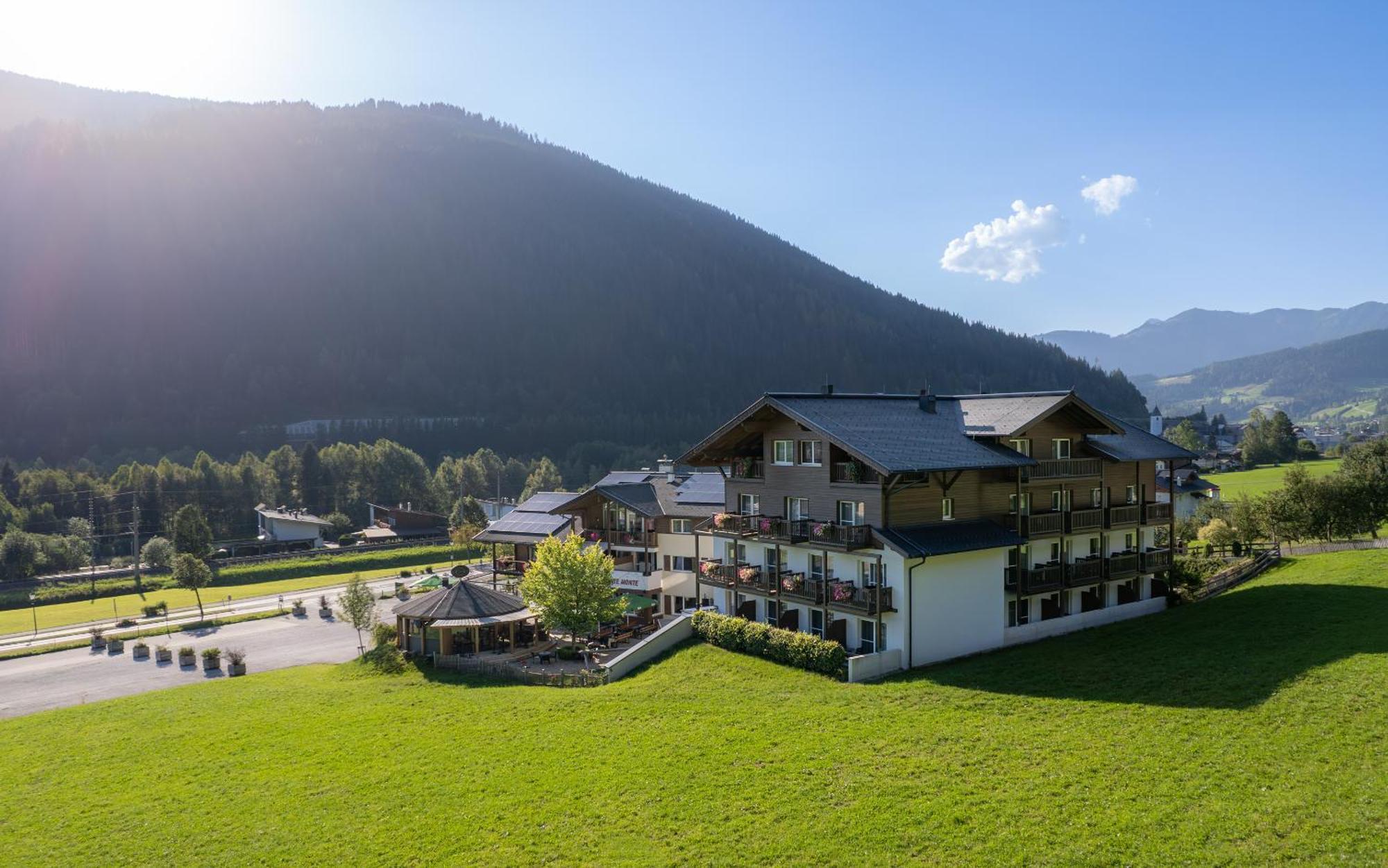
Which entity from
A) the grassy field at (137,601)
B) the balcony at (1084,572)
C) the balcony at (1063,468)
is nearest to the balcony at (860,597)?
the balcony at (1063,468)

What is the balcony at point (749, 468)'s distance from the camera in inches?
1378

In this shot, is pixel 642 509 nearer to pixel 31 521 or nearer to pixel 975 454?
pixel 975 454

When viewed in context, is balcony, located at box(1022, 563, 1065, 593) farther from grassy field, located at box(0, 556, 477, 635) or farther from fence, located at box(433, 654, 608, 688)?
grassy field, located at box(0, 556, 477, 635)

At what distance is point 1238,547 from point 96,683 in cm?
6241

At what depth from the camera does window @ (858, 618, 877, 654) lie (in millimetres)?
29188

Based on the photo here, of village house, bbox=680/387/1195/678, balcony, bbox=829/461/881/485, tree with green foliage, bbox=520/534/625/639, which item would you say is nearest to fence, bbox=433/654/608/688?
tree with green foliage, bbox=520/534/625/639

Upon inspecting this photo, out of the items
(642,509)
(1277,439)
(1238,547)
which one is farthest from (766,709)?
(1277,439)

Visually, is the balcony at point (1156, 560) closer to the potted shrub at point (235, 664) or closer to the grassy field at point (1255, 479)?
the potted shrub at point (235, 664)

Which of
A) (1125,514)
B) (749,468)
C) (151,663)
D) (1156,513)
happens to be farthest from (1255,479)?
(151,663)

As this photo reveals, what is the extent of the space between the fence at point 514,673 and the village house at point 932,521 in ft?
24.7

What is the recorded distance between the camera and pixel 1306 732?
59.3ft

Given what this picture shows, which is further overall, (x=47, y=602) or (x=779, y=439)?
(x=47, y=602)

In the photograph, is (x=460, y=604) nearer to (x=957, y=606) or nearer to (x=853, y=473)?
(x=853, y=473)

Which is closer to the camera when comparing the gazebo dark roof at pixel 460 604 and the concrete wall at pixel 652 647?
the concrete wall at pixel 652 647
